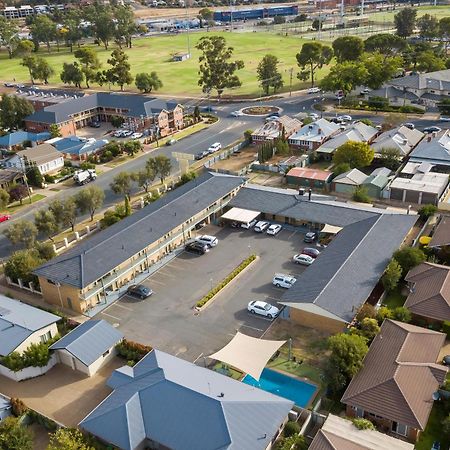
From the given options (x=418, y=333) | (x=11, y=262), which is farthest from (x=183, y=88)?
(x=418, y=333)

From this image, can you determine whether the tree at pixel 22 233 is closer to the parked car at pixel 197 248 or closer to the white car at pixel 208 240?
the parked car at pixel 197 248

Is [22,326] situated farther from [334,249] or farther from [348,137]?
[348,137]

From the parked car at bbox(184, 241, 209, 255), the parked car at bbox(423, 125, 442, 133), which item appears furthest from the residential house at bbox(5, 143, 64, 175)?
the parked car at bbox(423, 125, 442, 133)

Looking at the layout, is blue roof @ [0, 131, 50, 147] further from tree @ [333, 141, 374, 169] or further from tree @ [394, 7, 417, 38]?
tree @ [394, 7, 417, 38]

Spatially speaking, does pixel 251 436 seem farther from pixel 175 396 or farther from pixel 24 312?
pixel 24 312

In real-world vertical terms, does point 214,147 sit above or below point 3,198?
below

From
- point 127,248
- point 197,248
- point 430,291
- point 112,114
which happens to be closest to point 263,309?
point 197,248
